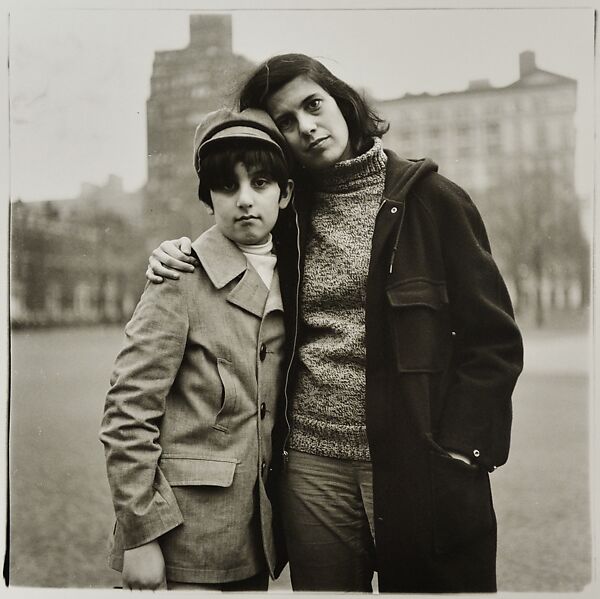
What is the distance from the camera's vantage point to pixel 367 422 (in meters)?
1.49

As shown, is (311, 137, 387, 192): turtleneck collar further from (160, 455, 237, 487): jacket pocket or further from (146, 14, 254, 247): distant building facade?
(160, 455, 237, 487): jacket pocket

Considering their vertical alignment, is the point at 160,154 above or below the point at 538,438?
above

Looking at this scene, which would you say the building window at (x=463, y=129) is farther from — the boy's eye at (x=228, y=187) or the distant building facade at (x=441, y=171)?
the boy's eye at (x=228, y=187)

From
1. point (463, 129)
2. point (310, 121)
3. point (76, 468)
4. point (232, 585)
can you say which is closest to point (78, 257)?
point (76, 468)

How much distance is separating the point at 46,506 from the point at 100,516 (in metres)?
0.60

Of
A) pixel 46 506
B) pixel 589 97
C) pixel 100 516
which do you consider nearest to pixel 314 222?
pixel 589 97

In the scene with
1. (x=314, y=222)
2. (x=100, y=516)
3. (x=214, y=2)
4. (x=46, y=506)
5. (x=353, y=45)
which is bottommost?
(x=100, y=516)

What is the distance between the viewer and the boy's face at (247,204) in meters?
1.47

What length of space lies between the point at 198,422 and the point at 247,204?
19.9 inches

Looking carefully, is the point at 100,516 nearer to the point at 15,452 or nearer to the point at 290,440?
the point at 15,452

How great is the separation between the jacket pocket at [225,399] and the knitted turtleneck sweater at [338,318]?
0.57 ft

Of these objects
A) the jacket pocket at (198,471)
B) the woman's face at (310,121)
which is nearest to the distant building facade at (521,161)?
the woman's face at (310,121)

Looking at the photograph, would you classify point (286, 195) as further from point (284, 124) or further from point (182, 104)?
point (182, 104)

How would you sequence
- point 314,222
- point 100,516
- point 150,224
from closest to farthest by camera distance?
point 314,222 < point 150,224 < point 100,516
